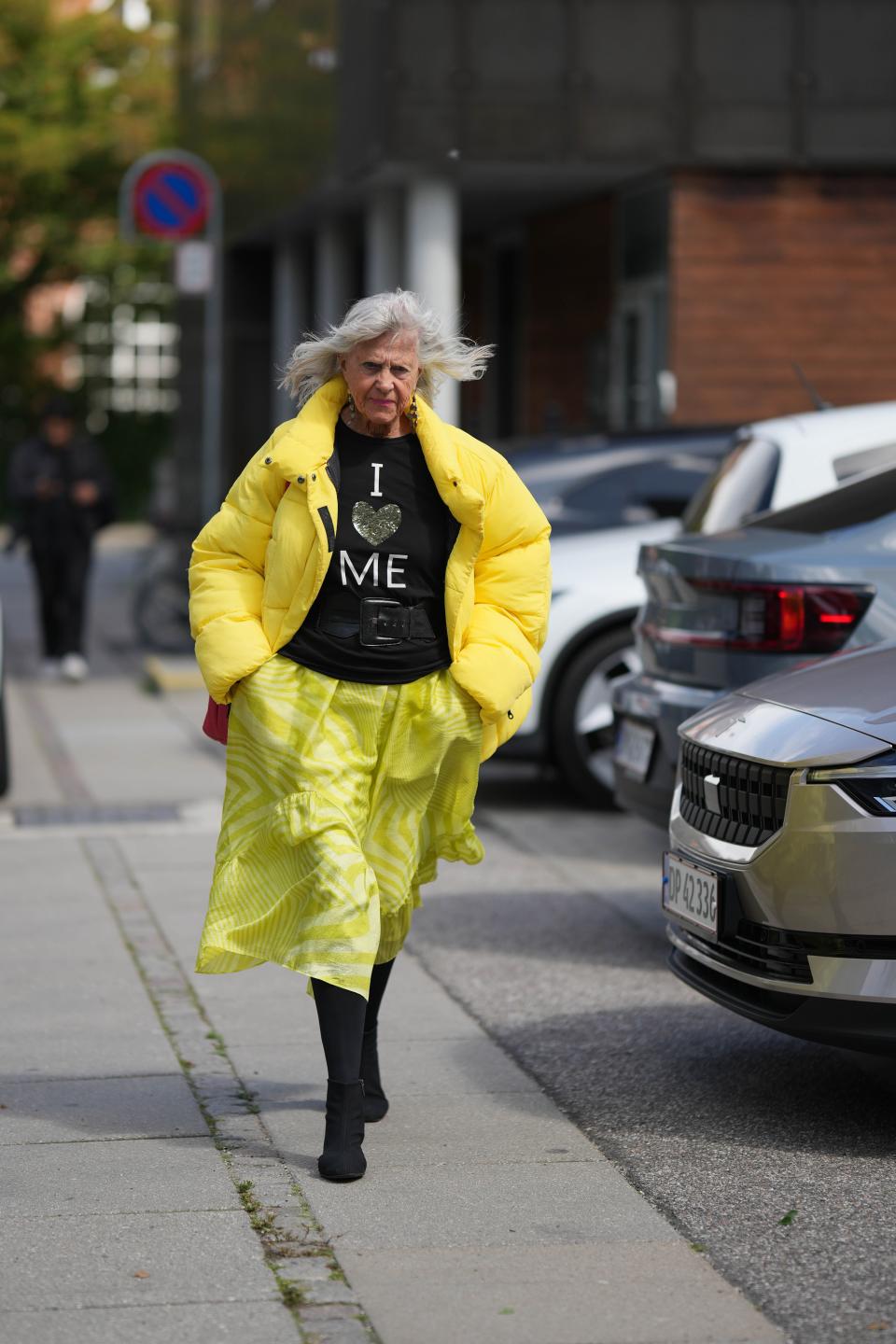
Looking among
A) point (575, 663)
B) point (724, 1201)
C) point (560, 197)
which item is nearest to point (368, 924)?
point (724, 1201)

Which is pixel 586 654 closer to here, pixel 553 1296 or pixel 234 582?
pixel 234 582

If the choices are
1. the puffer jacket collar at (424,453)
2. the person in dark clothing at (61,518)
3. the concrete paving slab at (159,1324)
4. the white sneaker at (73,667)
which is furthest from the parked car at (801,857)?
the person in dark clothing at (61,518)

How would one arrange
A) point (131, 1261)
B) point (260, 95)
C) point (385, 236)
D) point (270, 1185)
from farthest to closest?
point (260, 95), point (385, 236), point (270, 1185), point (131, 1261)

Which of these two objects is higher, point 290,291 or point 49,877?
point 290,291

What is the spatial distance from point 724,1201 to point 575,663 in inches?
207

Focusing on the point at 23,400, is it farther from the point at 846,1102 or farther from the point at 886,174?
the point at 846,1102

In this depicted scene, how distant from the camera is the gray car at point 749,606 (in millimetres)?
6762

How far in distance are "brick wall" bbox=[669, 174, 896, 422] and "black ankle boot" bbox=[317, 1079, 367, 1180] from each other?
1143cm

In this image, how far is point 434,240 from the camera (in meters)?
16.6

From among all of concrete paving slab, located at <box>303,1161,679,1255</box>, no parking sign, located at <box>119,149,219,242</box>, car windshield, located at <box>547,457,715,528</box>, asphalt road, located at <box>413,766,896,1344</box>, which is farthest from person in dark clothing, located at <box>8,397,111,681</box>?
concrete paving slab, located at <box>303,1161,679,1255</box>

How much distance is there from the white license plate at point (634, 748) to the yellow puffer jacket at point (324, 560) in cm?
239

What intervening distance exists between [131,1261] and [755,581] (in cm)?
329

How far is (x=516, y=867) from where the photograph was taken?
873cm

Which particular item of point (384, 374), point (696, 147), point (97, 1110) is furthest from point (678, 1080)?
point (696, 147)
